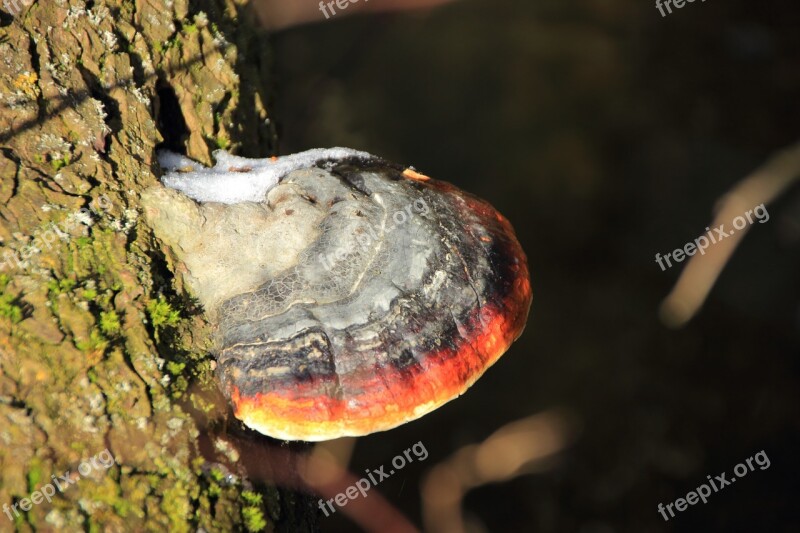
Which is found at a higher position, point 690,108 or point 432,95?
point 432,95

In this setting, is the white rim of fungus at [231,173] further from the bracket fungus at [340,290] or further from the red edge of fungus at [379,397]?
the red edge of fungus at [379,397]

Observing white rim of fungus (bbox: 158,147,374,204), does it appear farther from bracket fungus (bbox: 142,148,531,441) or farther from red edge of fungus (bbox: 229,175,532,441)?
red edge of fungus (bbox: 229,175,532,441)

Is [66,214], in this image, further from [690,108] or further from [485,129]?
[690,108]

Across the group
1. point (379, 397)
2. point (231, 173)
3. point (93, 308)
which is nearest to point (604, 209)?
point (231, 173)

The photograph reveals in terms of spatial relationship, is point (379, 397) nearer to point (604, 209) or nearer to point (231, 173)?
point (231, 173)

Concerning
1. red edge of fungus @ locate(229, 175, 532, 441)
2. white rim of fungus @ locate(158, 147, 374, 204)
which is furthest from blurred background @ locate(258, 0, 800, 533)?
Answer: red edge of fungus @ locate(229, 175, 532, 441)

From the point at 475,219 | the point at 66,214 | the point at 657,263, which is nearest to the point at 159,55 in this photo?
the point at 66,214

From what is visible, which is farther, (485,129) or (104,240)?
(485,129)
